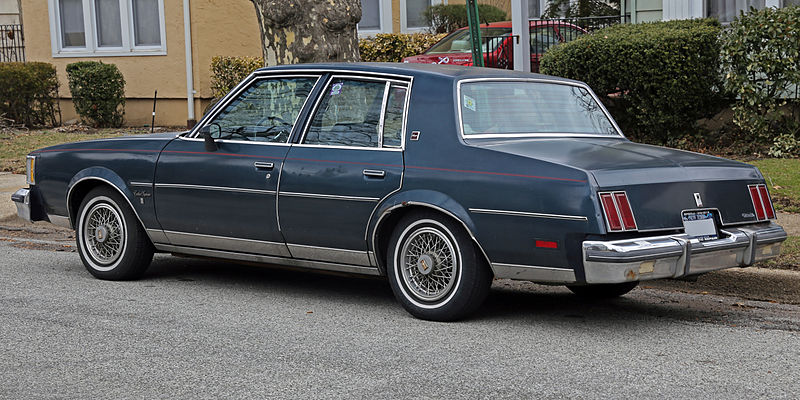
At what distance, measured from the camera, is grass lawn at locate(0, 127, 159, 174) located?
612 inches

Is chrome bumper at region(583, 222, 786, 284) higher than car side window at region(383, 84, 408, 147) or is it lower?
lower

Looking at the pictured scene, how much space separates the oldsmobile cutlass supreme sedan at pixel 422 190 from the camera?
18.0ft


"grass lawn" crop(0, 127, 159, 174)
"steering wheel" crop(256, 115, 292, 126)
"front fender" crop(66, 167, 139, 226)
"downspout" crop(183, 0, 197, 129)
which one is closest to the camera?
"steering wheel" crop(256, 115, 292, 126)

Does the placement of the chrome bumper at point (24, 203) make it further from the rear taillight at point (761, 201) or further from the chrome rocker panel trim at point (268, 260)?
the rear taillight at point (761, 201)

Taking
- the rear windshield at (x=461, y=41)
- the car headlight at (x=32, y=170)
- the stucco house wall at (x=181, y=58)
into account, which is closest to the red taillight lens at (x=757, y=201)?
the car headlight at (x=32, y=170)

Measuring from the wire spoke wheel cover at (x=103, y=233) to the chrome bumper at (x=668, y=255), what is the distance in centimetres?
371

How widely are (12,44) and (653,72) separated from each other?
58.3 feet

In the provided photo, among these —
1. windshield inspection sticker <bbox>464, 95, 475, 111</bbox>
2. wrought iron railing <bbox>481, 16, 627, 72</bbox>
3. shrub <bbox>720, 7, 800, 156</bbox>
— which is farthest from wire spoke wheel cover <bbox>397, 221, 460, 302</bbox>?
wrought iron railing <bbox>481, 16, 627, 72</bbox>

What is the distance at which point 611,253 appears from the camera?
17.3 ft

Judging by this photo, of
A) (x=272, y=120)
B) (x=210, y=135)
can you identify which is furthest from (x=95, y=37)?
(x=272, y=120)

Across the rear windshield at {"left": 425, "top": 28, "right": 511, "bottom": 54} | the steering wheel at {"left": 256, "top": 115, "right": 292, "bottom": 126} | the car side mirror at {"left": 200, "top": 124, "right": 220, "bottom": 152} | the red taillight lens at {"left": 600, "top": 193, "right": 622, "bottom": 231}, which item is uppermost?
the rear windshield at {"left": 425, "top": 28, "right": 511, "bottom": 54}

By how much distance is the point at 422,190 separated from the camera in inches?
233

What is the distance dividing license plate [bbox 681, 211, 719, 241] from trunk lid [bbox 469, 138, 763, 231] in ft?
0.13

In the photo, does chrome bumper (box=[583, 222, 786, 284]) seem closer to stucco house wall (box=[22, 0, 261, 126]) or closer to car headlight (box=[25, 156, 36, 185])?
car headlight (box=[25, 156, 36, 185])
